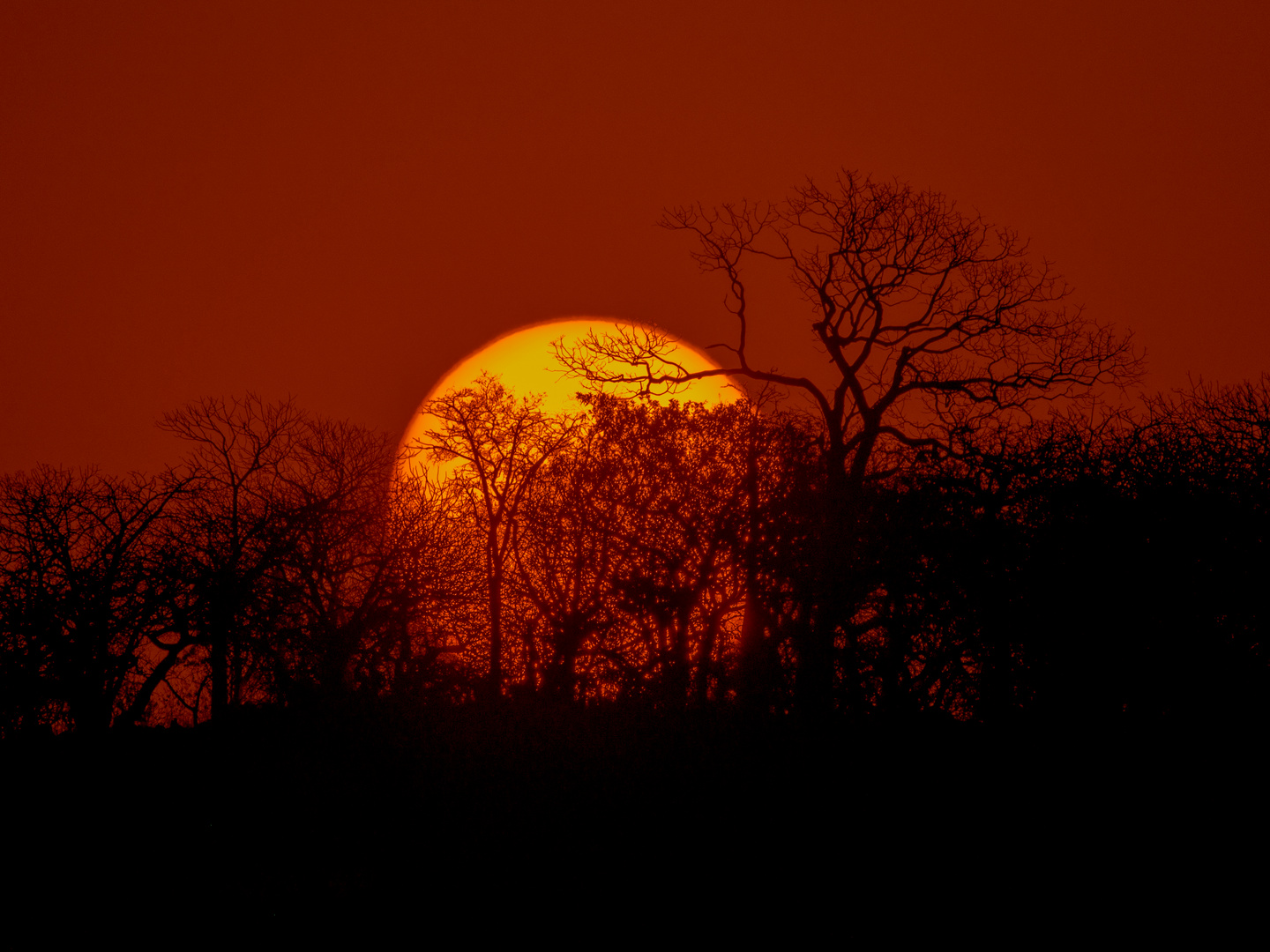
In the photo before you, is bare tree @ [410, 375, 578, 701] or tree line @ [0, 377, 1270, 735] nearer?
tree line @ [0, 377, 1270, 735]

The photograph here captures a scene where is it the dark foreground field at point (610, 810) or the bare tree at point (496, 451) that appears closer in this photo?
the dark foreground field at point (610, 810)

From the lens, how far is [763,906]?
13211 mm

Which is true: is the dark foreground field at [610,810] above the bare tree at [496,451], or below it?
below

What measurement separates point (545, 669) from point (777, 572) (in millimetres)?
8633

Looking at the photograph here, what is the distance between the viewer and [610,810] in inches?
690

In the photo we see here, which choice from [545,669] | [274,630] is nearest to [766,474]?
[545,669]

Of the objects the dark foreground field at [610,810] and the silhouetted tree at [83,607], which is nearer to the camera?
the dark foreground field at [610,810]

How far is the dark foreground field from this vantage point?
13.8 metres

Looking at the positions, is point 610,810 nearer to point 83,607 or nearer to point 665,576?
point 665,576

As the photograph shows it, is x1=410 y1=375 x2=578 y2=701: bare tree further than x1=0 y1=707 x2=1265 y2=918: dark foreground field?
Yes

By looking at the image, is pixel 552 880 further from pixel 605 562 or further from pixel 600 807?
pixel 605 562

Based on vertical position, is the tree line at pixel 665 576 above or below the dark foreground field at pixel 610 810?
above

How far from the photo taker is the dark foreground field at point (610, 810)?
1377 centimetres

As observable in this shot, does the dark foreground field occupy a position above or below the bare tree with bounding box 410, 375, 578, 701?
below
